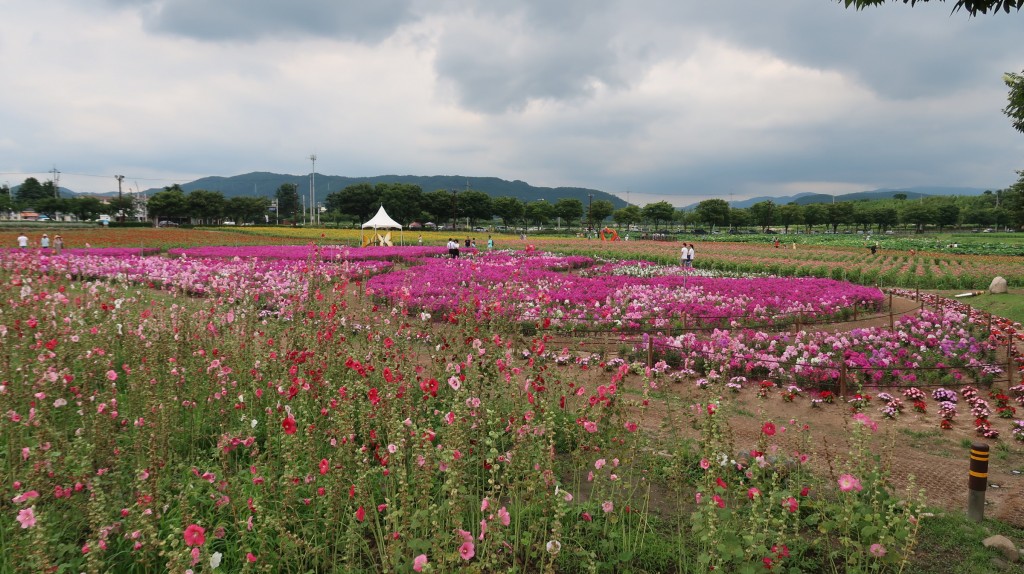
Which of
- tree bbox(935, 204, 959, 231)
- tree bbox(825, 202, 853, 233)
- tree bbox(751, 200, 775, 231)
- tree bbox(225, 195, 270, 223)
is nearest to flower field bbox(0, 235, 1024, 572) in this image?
tree bbox(225, 195, 270, 223)

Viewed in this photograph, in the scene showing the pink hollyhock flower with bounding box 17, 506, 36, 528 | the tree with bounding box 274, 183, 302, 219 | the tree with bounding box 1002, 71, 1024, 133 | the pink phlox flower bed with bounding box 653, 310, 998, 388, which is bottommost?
the pink phlox flower bed with bounding box 653, 310, 998, 388

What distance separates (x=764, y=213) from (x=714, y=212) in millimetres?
12936

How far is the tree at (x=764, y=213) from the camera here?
12162 cm

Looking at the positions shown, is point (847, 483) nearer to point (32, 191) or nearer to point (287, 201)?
point (32, 191)

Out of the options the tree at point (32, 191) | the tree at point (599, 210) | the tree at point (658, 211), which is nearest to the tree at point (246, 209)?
the tree at point (32, 191)

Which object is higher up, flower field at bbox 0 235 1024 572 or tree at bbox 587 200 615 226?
tree at bbox 587 200 615 226

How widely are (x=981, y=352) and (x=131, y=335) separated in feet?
45.5

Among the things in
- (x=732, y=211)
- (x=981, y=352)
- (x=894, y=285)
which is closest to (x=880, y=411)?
(x=981, y=352)

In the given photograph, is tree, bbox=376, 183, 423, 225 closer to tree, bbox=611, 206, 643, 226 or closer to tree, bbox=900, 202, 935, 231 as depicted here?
tree, bbox=611, 206, 643, 226

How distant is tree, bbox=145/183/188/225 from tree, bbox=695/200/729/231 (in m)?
102

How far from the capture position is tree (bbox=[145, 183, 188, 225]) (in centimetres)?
8469

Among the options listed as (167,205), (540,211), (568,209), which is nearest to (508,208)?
(540,211)

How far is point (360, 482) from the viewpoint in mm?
2840

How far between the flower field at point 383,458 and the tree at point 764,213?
125 m
